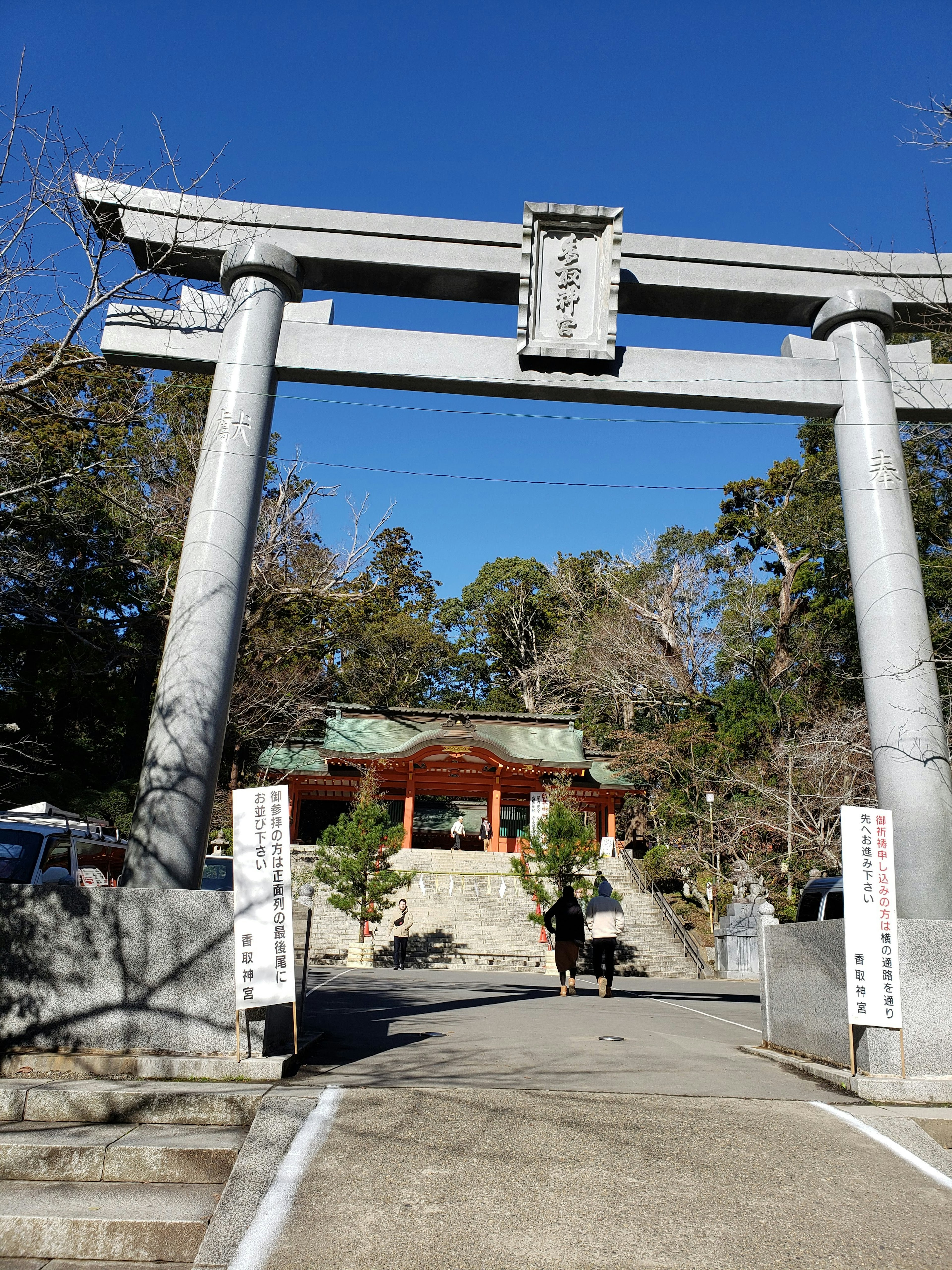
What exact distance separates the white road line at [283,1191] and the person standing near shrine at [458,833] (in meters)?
20.6

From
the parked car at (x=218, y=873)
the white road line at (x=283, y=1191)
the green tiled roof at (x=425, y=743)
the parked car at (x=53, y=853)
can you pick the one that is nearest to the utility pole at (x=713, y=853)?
the green tiled roof at (x=425, y=743)

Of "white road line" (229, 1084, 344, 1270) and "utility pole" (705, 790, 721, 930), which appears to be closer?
"white road line" (229, 1084, 344, 1270)

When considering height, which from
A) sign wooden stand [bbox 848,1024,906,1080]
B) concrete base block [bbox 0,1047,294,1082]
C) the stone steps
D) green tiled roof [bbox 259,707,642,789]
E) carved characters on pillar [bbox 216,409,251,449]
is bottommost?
the stone steps

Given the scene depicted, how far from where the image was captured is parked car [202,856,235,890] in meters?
10.4

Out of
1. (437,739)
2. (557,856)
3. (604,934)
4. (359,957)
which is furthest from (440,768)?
(604,934)

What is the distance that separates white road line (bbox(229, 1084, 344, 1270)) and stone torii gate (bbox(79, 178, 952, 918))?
232 centimetres

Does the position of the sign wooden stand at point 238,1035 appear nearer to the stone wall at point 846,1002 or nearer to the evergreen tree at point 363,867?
the stone wall at point 846,1002

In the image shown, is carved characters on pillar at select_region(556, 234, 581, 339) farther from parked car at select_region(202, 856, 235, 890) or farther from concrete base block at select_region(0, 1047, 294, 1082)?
parked car at select_region(202, 856, 235, 890)

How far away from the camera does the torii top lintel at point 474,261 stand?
665 cm

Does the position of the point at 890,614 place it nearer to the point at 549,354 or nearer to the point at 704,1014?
the point at 549,354

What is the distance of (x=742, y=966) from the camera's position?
17.4m

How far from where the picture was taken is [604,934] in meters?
10.5

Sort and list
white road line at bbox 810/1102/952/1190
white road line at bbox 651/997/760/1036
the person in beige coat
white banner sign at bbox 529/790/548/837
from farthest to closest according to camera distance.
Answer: white banner sign at bbox 529/790/548/837, the person in beige coat, white road line at bbox 651/997/760/1036, white road line at bbox 810/1102/952/1190

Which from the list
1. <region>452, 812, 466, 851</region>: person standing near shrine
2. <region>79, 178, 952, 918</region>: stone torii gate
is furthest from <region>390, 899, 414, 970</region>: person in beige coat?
<region>79, 178, 952, 918</region>: stone torii gate
